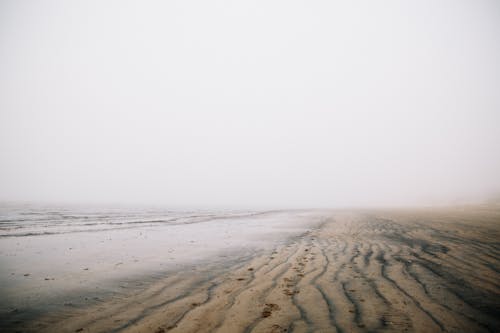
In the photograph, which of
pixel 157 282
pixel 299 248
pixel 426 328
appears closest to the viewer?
pixel 426 328

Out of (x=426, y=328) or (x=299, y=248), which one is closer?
(x=426, y=328)

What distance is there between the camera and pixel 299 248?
909 centimetres

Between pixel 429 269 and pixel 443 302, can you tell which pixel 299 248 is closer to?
pixel 429 269

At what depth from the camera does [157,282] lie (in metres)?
5.50

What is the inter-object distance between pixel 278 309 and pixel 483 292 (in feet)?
12.0

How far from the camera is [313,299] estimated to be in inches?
162

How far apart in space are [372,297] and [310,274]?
1695 mm

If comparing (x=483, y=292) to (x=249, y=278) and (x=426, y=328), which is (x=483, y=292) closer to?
(x=426, y=328)

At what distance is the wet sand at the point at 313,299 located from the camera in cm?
329

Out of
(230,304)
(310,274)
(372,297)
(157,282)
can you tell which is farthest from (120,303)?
(372,297)

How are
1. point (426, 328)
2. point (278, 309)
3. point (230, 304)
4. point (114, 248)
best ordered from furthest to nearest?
point (114, 248)
point (230, 304)
point (278, 309)
point (426, 328)

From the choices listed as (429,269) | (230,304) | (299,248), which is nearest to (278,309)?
(230,304)

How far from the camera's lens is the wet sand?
329 cm

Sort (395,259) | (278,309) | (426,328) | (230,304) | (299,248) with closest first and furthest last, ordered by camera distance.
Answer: (426,328) < (278,309) < (230,304) < (395,259) < (299,248)
